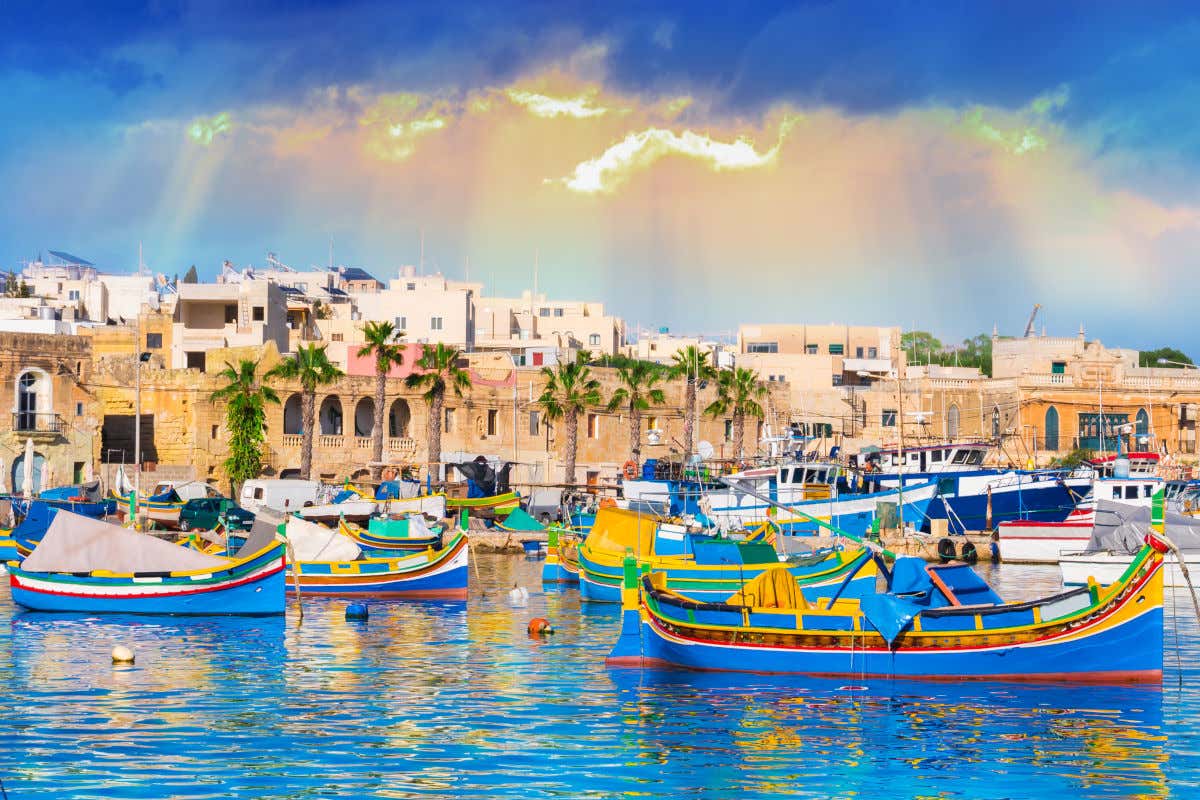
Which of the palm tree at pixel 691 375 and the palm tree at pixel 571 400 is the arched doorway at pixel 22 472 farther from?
the palm tree at pixel 691 375

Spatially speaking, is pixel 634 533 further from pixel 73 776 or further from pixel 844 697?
pixel 73 776

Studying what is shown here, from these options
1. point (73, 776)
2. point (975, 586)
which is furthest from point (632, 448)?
point (73, 776)

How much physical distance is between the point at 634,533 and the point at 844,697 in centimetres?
1560

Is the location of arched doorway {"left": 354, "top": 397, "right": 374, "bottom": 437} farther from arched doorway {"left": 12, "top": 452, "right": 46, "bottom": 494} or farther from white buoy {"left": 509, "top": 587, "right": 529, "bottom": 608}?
white buoy {"left": 509, "top": 587, "right": 529, "bottom": 608}

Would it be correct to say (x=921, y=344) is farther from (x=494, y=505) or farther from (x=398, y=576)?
(x=398, y=576)

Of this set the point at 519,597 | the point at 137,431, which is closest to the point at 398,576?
the point at 519,597

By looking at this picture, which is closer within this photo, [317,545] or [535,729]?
[535,729]

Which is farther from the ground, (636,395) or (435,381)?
(435,381)

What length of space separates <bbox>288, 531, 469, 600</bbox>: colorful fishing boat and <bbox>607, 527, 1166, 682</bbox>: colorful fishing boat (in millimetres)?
14490

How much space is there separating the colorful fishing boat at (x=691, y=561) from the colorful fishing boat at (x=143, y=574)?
8139mm

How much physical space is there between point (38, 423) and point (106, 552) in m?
34.2

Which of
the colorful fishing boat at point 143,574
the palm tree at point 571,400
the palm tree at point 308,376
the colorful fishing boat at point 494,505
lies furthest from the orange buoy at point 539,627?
the palm tree at point 571,400

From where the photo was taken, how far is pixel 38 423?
2564 inches

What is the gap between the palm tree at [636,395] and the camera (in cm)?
7331
